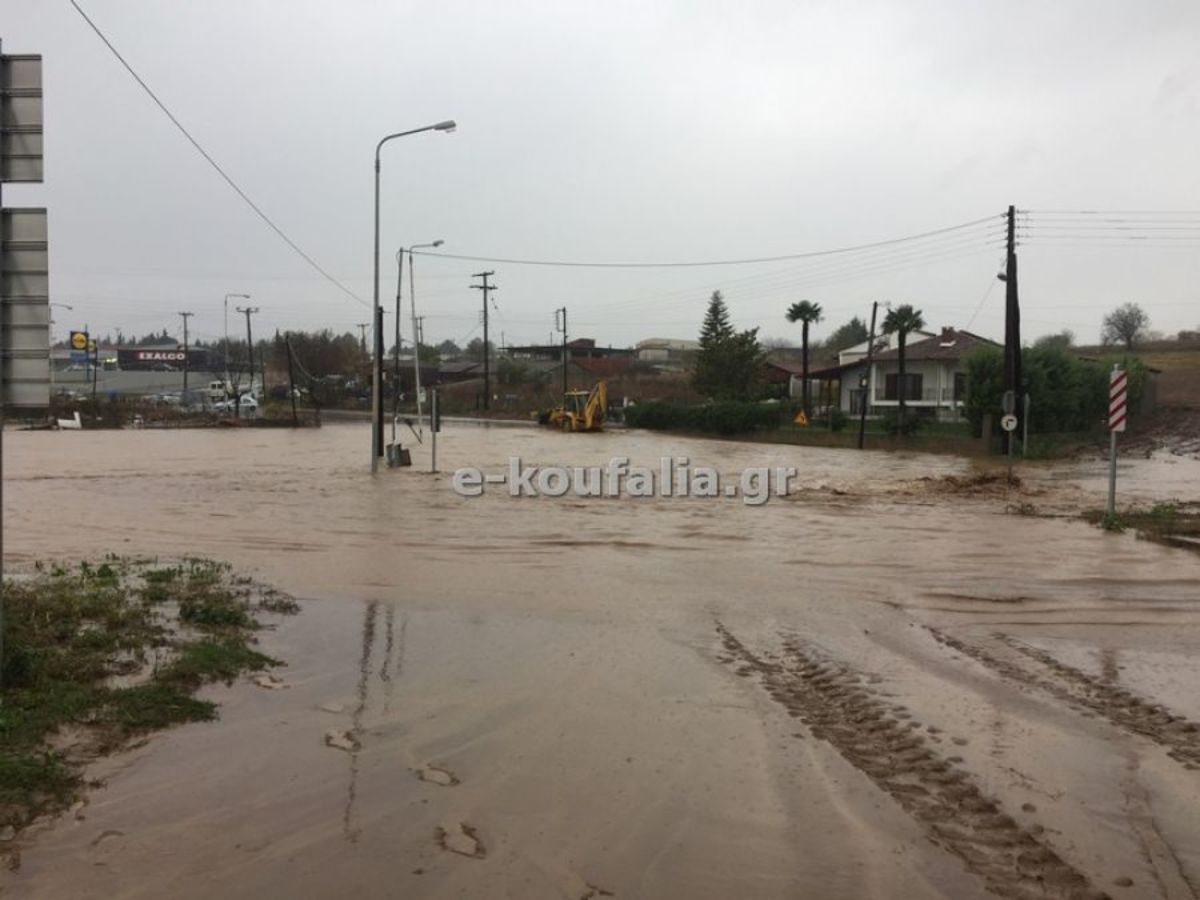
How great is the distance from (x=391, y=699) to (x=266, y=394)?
101m

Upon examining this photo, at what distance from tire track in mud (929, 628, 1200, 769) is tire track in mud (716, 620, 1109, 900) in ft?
4.17

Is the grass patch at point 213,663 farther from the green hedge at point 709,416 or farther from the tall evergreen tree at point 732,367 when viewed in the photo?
the tall evergreen tree at point 732,367

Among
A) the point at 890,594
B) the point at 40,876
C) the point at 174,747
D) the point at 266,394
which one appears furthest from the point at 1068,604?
the point at 266,394

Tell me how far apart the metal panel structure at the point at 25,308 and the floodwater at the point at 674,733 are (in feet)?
→ 7.45

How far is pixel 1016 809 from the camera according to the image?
4.75 m

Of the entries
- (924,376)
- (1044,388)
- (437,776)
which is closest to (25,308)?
(437,776)

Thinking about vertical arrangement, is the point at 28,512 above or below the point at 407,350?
below

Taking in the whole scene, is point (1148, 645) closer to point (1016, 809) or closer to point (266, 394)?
point (1016, 809)

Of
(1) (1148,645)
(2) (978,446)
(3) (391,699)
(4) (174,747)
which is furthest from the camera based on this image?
(2) (978,446)

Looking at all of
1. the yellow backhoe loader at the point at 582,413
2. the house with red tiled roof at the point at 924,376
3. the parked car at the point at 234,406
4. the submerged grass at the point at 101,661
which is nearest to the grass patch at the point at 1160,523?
the submerged grass at the point at 101,661

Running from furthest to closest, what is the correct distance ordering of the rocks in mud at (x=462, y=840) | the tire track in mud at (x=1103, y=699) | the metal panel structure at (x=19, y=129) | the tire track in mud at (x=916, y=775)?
the metal panel structure at (x=19, y=129) < the tire track in mud at (x=1103, y=699) < the rocks in mud at (x=462, y=840) < the tire track in mud at (x=916, y=775)

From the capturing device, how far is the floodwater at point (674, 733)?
4125 millimetres

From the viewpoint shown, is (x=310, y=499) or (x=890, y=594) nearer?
(x=890, y=594)

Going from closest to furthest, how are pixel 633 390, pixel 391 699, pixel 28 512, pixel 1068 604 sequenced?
pixel 391 699, pixel 1068 604, pixel 28 512, pixel 633 390
